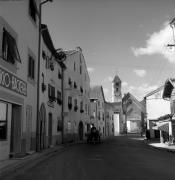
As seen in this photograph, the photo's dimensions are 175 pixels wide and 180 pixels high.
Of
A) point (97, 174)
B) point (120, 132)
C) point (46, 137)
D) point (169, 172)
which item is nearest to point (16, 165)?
point (97, 174)

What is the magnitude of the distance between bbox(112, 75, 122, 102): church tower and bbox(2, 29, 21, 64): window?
278 ft

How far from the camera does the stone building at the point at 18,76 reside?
43.9 feet

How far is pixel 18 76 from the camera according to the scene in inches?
602

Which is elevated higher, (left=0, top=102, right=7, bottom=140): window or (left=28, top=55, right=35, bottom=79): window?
(left=28, top=55, right=35, bottom=79): window

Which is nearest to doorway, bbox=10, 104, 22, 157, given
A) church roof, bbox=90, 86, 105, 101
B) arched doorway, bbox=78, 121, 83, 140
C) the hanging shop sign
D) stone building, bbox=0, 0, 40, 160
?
stone building, bbox=0, 0, 40, 160

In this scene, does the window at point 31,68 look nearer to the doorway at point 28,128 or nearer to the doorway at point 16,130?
the doorway at point 28,128

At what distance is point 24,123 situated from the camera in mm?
16266

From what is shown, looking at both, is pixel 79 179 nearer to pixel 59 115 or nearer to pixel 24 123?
pixel 24 123

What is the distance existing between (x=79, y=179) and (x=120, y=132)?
78.3 metres

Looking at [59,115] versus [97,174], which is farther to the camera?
[59,115]

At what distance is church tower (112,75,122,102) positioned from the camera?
98.6m

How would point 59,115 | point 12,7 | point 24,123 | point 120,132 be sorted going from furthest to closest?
point 120,132 → point 59,115 → point 24,123 → point 12,7

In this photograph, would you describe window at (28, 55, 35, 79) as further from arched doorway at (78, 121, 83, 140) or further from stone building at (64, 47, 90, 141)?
arched doorway at (78, 121, 83, 140)

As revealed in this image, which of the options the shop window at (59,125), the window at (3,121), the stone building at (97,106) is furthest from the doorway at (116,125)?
the window at (3,121)
